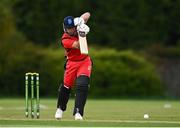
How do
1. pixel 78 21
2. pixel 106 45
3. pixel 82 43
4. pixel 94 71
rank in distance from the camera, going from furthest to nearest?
pixel 106 45, pixel 94 71, pixel 78 21, pixel 82 43

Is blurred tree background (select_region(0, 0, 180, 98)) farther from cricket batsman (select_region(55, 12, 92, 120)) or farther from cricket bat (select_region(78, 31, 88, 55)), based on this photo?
cricket bat (select_region(78, 31, 88, 55))

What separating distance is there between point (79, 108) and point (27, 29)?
41.9 metres

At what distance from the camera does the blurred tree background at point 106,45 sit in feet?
153

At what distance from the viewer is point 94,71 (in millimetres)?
46625

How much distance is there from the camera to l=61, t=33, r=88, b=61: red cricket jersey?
54.1 feet

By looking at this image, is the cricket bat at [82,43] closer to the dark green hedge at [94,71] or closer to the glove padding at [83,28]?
the glove padding at [83,28]

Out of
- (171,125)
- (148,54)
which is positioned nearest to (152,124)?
(171,125)

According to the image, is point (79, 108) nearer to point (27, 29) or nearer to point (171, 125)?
point (171, 125)

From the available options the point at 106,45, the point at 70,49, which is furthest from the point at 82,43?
the point at 106,45

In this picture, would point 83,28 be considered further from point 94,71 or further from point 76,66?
point 94,71

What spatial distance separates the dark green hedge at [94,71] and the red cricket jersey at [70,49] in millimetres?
29206

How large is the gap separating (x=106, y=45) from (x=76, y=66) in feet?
131

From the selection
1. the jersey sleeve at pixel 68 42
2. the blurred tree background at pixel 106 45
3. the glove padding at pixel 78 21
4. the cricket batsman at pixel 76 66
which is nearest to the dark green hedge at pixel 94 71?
the blurred tree background at pixel 106 45

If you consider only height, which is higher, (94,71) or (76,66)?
(76,66)
